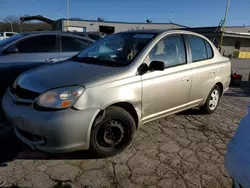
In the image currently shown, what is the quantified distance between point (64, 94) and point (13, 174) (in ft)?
3.62

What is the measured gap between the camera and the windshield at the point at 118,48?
334 cm

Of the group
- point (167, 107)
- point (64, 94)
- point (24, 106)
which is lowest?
point (167, 107)

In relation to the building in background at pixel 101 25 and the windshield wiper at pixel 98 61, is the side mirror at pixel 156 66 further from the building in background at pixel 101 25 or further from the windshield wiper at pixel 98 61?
the building in background at pixel 101 25

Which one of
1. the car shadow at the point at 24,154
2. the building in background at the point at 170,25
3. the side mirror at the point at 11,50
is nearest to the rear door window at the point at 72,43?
the side mirror at the point at 11,50

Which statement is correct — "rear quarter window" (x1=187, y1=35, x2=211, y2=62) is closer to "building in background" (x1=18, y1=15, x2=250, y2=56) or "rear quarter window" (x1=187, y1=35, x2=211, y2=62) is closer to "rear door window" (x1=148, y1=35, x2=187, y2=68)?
"rear door window" (x1=148, y1=35, x2=187, y2=68)

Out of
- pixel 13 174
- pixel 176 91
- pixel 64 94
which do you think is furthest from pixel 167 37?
pixel 13 174

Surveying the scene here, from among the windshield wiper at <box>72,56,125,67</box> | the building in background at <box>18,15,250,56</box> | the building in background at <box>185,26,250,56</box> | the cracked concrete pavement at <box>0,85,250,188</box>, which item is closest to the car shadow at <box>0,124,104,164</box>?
the cracked concrete pavement at <box>0,85,250,188</box>

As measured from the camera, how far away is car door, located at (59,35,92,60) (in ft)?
17.9

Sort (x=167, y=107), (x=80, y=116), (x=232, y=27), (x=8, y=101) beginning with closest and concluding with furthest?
(x=80, y=116)
(x=8, y=101)
(x=167, y=107)
(x=232, y=27)

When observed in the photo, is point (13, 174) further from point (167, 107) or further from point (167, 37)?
point (167, 37)

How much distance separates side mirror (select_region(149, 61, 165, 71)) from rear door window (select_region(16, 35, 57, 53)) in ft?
10.0

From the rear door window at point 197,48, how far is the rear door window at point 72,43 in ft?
9.12

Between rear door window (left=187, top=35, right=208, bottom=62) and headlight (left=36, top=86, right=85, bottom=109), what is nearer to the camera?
headlight (left=36, top=86, right=85, bottom=109)

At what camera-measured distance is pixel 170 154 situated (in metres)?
3.25
